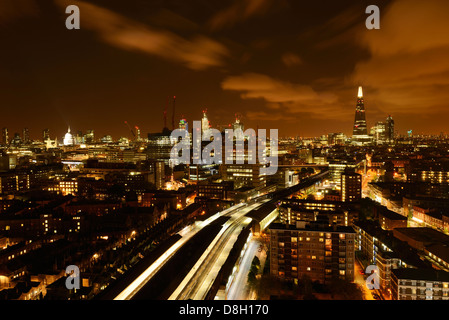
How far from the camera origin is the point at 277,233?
19.1 ft

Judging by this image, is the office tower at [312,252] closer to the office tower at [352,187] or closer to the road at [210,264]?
the road at [210,264]

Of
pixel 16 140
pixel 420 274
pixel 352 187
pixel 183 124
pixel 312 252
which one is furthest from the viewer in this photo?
pixel 16 140

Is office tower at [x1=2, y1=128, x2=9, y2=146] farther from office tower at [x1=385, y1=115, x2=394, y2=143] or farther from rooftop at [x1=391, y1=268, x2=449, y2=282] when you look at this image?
office tower at [x1=385, y1=115, x2=394, y2=143]

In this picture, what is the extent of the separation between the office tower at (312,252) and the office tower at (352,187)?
562cm

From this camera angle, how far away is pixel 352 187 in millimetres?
11008

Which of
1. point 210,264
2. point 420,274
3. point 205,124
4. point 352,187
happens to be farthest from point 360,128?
A: point 210,264

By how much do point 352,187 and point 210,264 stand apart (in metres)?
6.99

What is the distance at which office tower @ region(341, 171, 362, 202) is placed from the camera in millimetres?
10961

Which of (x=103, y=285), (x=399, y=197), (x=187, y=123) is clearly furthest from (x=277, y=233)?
(x=187, y=123)

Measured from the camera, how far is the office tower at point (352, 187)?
36.0ft

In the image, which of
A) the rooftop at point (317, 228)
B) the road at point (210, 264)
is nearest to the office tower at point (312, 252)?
the rooftop at point (317, 228)

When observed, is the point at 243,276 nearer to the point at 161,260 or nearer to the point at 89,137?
the point at 161,260
